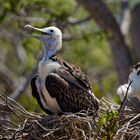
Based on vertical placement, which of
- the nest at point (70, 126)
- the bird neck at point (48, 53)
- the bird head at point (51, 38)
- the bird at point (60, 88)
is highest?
the bird head at point (51, 38)

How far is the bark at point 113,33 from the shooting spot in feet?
52.1

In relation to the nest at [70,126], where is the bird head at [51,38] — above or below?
above

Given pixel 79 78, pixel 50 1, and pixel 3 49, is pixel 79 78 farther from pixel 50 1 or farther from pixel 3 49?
pixel 3 49

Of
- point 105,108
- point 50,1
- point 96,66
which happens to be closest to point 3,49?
point 96,66

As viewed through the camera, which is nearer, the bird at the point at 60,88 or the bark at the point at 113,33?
the bird at the point at 60,88

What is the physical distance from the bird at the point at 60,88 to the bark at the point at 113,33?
5.99 meters

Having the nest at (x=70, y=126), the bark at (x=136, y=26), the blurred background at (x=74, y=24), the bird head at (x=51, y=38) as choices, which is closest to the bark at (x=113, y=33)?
the blurred background at (x=74, y=24)

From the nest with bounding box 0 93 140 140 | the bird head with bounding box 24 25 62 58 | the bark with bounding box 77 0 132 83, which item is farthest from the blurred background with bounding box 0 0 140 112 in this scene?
the nest with bounding box 0 93 140 140

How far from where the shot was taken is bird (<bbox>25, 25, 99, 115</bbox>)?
9727 millimetres

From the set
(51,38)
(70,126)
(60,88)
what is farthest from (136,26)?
(70,126)

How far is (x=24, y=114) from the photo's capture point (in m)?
9.62

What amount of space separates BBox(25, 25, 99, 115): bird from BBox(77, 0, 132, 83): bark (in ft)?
19.7

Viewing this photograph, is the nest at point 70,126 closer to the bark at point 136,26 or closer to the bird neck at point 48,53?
the bird neck at point 48,53

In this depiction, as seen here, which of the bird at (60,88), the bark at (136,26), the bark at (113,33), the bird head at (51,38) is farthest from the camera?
the bark at (136,26)
